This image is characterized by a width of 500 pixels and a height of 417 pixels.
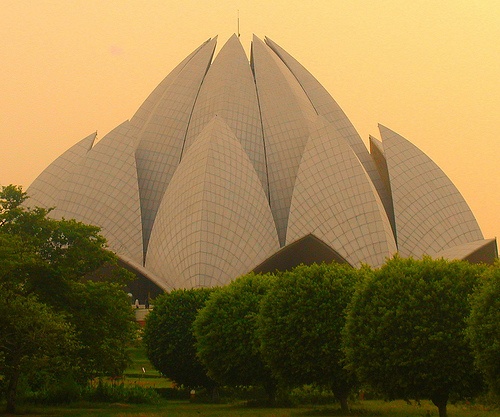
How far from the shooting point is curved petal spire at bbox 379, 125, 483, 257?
167ft

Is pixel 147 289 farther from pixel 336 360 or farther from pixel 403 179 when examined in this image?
pixel 336 360

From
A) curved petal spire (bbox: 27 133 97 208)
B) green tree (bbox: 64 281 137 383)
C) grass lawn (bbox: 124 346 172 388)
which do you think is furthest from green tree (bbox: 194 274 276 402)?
curved petal spire (bbox: 27 133 97 208)

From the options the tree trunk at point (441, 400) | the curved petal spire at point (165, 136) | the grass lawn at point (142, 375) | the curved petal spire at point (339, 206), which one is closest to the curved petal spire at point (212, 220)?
the curved petal spire at point (339, 206)

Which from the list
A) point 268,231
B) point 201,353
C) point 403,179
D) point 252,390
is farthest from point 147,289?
point 201,353

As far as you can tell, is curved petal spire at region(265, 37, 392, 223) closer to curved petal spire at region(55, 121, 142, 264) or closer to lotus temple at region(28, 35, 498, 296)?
lotus temple at region(28, 35, 498, 296)

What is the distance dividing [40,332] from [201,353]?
26.5 ft

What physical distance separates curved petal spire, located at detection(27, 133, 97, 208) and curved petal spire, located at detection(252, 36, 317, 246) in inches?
506

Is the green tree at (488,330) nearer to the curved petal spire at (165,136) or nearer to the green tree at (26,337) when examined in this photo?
the green tree at (26,337)

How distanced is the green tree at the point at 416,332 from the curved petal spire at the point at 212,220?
24.4m

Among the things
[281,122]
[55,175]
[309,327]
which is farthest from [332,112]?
[309,327]

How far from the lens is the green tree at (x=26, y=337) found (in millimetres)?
20359

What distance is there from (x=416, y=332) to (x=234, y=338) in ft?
26.8

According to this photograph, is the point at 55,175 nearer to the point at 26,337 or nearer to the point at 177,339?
the point at 177,339

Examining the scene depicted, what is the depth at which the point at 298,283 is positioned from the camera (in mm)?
24453
